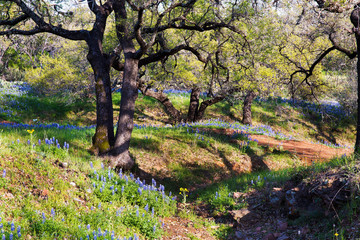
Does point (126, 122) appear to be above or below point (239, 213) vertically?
above

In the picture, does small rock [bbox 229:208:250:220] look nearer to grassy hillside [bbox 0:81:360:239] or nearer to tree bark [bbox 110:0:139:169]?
grassy hillside [bbox 0:81:360:239]

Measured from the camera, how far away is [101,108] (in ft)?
29.0

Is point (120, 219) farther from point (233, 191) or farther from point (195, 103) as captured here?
point (195, 103)

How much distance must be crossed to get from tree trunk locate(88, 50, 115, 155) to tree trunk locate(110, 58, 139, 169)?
408 mm

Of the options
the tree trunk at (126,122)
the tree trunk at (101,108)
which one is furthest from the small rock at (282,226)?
the tree trunk at (101,108)

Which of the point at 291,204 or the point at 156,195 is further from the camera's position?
the point at 156,195

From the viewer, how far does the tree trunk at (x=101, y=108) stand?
8.80 metres

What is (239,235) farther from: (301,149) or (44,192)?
(301,149)

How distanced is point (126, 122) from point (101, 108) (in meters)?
0.90

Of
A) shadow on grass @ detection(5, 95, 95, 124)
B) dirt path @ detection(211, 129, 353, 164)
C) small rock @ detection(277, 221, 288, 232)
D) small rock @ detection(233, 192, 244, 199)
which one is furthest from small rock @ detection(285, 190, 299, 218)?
shadow on grass @ detection(5, 95, 95, 124)

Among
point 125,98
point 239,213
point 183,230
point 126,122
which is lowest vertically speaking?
point 183,230

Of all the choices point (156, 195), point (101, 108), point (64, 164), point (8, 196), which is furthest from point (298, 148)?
point (8, 196)

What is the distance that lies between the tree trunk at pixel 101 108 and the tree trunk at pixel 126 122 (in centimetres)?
41

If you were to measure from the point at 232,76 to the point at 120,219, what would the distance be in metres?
12.2
